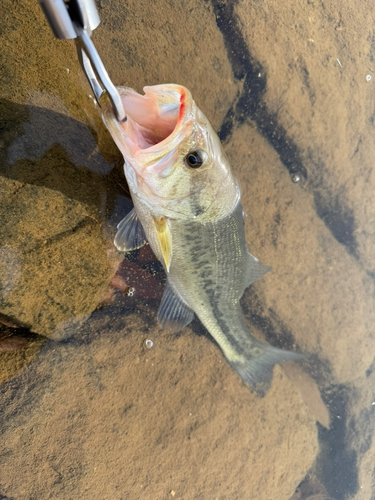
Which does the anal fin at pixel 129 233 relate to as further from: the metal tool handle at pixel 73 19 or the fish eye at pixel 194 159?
the metal tool handle at pixel 73 19

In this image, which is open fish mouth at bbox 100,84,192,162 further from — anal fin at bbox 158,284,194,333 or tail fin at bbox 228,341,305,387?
tail fin at bbox 228,341,305,387

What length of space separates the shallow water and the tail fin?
0.12 metres

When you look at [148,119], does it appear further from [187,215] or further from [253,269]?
[253,269]

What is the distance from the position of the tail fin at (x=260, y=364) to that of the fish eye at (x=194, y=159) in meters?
2.07

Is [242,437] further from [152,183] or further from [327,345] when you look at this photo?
[152,183]

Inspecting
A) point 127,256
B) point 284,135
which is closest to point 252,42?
point 284,135

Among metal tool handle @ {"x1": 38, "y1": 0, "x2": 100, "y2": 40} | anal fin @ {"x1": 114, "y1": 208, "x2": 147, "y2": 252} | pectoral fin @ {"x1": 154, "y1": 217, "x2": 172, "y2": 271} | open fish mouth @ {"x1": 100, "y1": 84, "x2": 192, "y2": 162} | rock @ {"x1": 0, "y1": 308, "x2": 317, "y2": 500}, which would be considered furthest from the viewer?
anal fin @ {"x1": 114, "y1": 208, "x2": 147, "y2": 252}

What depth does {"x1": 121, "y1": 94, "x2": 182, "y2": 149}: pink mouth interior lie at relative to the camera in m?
1.74

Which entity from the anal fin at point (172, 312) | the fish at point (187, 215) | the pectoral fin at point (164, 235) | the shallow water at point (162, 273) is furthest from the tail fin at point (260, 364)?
the pectoral fin at point (164, 235)

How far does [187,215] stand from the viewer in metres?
2.08

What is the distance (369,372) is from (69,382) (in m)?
4.03

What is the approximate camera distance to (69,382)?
2.37m

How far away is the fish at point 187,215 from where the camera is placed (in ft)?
5.68

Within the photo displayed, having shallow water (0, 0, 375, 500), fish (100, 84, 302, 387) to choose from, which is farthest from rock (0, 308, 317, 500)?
fish (100, 84, 302, 387)
